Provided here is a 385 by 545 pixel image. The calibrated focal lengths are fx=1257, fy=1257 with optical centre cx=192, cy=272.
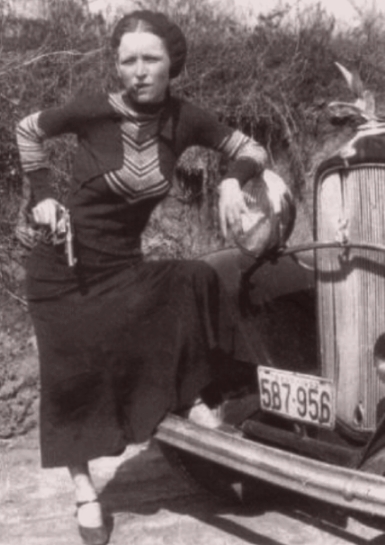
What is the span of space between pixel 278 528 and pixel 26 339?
2.44 metres

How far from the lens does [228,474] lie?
4.84m

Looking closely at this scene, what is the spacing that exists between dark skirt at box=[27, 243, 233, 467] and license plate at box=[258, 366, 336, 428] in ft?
1.00

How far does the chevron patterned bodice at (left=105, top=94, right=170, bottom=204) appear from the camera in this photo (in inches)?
172

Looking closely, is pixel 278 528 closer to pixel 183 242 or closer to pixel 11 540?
pixel 11 540

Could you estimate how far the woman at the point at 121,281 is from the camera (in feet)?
14.3

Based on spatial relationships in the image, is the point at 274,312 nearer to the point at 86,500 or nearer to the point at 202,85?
the point at 86,500

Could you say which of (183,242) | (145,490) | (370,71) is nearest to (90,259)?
(145,490)

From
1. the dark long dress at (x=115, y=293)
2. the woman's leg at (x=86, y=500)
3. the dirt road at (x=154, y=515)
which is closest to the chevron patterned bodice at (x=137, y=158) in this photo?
the dark long dress at (x=115, y=293)

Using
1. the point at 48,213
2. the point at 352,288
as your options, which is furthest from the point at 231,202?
the point at 48,213

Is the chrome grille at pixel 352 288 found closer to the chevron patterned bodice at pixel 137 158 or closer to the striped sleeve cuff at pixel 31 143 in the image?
the chevron patterned bodice at pixel 137 158

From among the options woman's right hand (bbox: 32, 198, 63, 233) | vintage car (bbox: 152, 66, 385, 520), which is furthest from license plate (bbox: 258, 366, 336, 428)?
woman's right hand (bbox: 32, 198, 63, 233)

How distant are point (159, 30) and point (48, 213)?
2.43ft

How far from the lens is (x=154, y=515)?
4859 mm

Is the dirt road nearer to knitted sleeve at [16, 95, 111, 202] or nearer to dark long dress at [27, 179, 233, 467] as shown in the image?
dark long dress at [27, 179, 233, 467]
